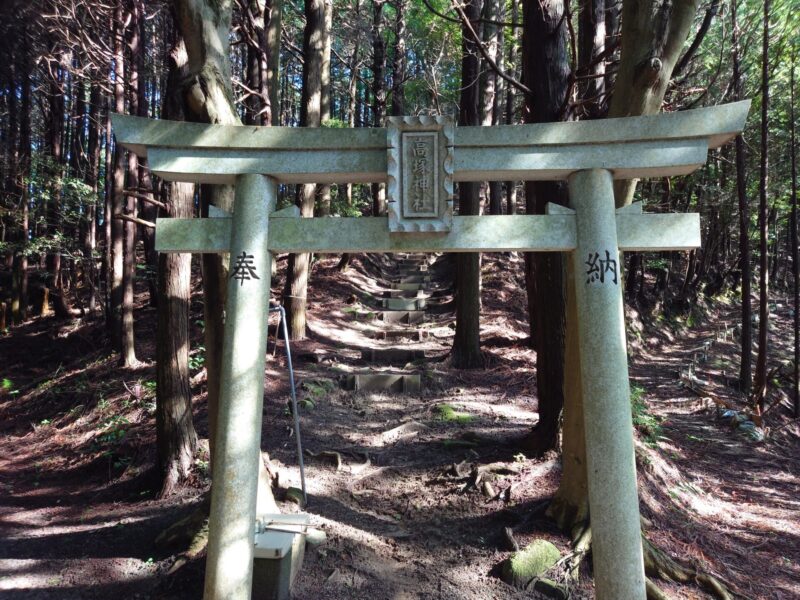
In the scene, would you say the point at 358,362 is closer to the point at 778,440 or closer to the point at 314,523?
the point at 314,523

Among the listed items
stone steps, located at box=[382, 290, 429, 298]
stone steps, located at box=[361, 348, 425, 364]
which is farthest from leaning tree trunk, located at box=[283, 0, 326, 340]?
stone steps, located at box=[382, 290, 429, 298]

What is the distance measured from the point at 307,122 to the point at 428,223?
8979 mm

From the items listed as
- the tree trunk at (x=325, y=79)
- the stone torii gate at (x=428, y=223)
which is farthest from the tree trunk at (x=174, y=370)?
the tree trunk at (x=325, y=79)

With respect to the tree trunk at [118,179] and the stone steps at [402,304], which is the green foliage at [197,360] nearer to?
the tree trunk at [118,179]

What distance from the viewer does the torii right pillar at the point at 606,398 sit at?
3.43m

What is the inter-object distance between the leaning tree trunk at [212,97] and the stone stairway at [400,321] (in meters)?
4.57

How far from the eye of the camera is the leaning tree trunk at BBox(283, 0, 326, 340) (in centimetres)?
1110

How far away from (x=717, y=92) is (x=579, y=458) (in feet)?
52.5

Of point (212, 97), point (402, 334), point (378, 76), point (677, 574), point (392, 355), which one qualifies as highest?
point (378, 76)

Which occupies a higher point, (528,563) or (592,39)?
(592,39)

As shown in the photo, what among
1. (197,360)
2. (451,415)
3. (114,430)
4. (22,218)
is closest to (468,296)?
(451,415)

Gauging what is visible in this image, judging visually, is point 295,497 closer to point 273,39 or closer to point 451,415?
point 451,415

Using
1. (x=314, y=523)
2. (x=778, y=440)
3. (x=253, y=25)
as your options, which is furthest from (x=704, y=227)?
(x=314, y=523)

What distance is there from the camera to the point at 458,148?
3742 millimetres
